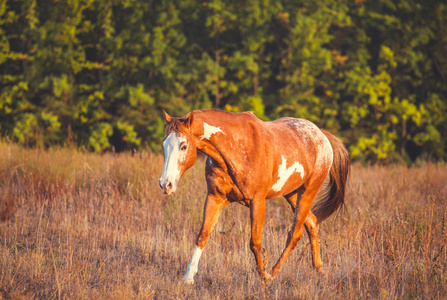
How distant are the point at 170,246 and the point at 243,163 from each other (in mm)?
1961

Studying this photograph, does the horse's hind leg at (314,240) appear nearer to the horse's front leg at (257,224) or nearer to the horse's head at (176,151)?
the horse's front leg at (257,224)

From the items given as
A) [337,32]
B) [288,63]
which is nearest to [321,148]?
[288,63]

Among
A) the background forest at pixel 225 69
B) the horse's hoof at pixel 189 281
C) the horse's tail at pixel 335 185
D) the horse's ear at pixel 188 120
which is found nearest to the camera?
the horse's ear at pixel 188 120

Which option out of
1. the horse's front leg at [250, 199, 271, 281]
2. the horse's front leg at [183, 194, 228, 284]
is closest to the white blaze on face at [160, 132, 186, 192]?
the horse's front leg at [183, 194, 228, 284]

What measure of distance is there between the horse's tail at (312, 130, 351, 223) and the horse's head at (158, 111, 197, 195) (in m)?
2.47

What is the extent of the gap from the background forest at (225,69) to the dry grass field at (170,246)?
424 inches

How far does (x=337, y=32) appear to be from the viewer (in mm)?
24422

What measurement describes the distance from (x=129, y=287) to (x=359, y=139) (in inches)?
711

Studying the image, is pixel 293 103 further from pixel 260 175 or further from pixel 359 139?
pixel 260 175

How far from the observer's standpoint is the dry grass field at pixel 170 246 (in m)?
4.22

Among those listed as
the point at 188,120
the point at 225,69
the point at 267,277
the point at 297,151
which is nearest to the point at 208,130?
the point at 188,120

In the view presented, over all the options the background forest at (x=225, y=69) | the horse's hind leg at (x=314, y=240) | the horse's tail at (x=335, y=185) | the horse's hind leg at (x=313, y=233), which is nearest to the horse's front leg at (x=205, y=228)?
the horse's hind leg at (x=313, y=233)

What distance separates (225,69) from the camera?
71.6ft

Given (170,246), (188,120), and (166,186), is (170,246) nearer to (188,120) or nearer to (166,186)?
(166,186)
